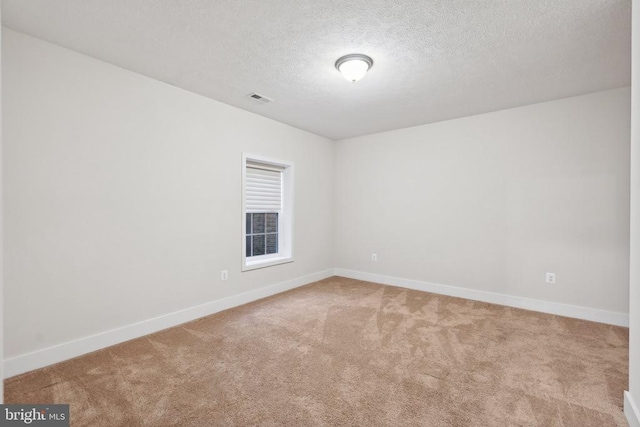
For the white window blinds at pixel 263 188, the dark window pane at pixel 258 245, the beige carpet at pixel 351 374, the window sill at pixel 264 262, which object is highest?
the white window blinds at pixel 263 188

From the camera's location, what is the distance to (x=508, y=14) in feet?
6.70

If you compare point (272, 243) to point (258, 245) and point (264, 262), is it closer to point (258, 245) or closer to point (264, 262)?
point (258, 245)

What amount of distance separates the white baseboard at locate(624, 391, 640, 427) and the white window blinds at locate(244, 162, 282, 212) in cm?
395

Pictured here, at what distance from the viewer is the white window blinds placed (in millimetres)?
4250

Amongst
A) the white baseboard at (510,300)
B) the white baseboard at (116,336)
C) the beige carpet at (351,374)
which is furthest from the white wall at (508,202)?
the white baseboard at (116,336)

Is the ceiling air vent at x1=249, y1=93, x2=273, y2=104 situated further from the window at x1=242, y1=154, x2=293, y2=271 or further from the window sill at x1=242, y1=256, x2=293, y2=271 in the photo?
the window sill at x1=242, y1=256, x2=293, y2=271

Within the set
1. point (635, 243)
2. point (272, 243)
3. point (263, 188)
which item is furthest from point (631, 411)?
point (263, 188)

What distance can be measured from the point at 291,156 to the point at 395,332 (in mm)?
2923

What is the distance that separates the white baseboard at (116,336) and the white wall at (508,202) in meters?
2.38

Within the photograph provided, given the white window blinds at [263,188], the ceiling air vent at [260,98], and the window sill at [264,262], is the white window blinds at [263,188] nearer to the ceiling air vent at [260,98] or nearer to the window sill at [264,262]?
the window sill at [264,262]

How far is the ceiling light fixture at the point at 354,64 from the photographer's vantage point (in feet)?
8.32

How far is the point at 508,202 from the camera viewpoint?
3854 millimetres

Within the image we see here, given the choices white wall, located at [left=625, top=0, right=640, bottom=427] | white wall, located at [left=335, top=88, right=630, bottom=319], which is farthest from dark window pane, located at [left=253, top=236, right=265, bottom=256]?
white wall, located at [left=625, top=0, right=640, bottom=427]

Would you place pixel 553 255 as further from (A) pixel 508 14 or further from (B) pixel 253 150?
(B) pixel 253 150
